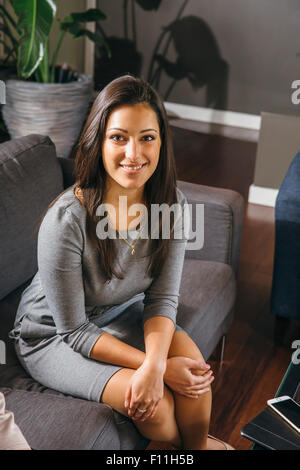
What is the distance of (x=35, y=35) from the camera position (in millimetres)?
3166

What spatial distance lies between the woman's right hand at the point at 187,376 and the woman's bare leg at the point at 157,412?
3 cm

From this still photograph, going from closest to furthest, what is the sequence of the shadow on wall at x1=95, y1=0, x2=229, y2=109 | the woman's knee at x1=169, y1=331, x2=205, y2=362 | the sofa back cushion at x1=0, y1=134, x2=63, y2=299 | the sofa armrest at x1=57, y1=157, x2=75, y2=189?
the woman's knee at x1=169, y1=331, x2=205, y2=362 → the sofa back cushion at x1=0, y1=134, x2=63, y2=299 → the sofa armrest at x1=57, y1=157, x2=75, y2=189 → the shadow on wall at x1=95, y1=0, x2=229, y2=109

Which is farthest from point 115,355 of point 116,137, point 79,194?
point 116,137

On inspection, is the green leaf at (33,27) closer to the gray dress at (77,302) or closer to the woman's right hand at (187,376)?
the gray dress at (77,302)

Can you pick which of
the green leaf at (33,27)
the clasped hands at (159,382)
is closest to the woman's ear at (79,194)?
the clasped hands at (159,382)

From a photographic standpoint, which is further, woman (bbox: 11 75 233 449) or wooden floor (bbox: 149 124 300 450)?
wooden floor (bbox: 149 124 300 450)

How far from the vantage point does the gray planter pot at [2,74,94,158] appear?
341cm

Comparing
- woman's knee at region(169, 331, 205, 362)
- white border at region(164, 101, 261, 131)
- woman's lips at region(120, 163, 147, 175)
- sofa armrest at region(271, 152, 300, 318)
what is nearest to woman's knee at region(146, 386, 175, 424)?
woman's knee at region(169, 331, 205, 362)

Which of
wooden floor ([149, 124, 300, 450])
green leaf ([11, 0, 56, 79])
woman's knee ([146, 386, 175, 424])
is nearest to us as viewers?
woman's knee ([146, 386, 175, 424])

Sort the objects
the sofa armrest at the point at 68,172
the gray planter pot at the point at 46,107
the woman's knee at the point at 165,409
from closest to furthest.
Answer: the woman's knee at the point at 165,409 → the sofa armrest at the point at 68,172 → the gray planter pot at the point at 46,107

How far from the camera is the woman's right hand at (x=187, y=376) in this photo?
130 centimetres

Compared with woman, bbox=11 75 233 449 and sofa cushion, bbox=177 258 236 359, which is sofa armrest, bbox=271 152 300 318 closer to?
sofa cushion, bbox=177 258 236 359
